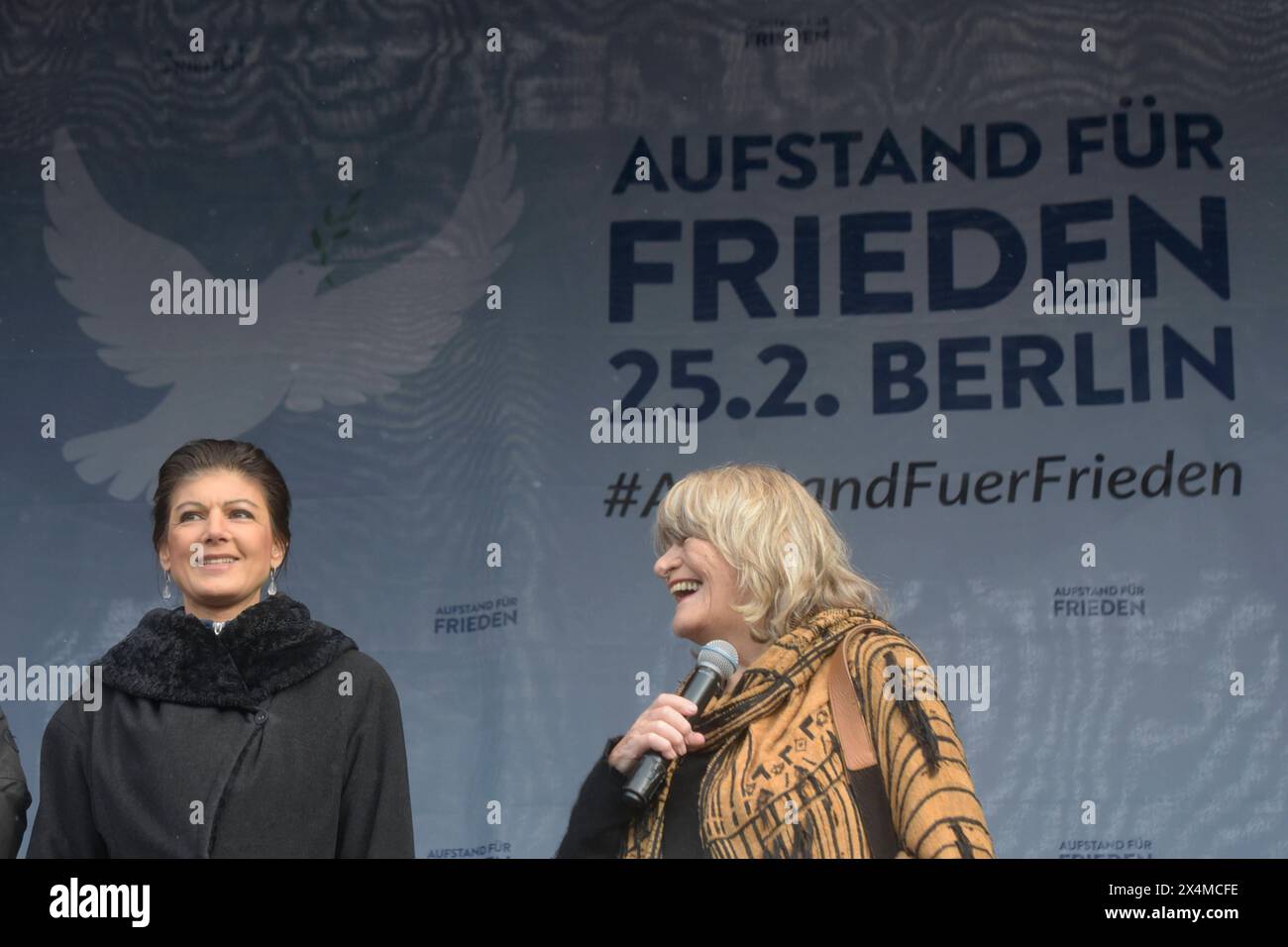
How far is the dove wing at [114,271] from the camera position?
15.4ft

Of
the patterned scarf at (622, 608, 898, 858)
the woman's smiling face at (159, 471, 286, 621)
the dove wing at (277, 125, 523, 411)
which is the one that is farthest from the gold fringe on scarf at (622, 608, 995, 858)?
the dove wing at (277, 125, 523, 411)

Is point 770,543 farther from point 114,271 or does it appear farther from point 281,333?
point 114,271

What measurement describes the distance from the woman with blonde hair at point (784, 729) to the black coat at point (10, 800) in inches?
37.6

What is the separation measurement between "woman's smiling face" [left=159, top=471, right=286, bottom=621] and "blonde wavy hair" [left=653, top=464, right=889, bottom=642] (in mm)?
711

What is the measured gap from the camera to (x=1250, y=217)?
437 centimetres

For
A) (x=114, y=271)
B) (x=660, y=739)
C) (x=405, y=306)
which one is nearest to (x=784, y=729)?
(x=660, y=739)

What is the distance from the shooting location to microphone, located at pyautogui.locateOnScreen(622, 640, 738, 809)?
2.56 m

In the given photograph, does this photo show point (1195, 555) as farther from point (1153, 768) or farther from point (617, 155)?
point (617, 155)

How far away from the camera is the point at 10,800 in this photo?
2.97m

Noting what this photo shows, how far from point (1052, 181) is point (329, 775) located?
2.53 metres

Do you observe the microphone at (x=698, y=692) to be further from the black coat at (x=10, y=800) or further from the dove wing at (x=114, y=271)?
the dove wing at (x=114, y=271)

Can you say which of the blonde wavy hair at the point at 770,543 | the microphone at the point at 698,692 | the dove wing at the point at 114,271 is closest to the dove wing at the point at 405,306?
the dove wing at the point at 114,271

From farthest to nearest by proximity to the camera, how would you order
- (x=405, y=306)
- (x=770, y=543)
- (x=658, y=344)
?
1. (x=405, y=306)
2. (x=658, y=344)
3. (x=770, y=543)

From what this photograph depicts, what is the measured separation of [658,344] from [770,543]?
5.64 ft
